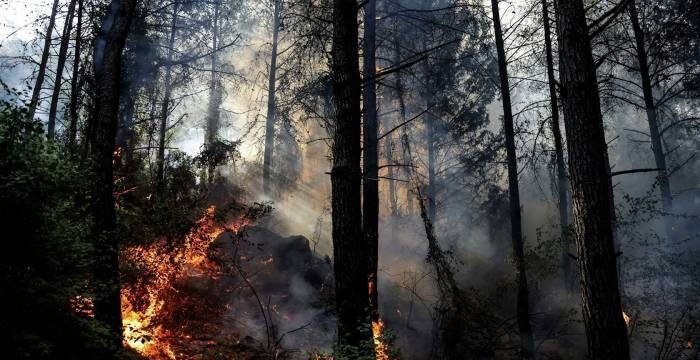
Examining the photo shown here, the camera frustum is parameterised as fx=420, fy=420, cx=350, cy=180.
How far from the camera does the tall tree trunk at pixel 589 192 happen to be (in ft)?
17.0

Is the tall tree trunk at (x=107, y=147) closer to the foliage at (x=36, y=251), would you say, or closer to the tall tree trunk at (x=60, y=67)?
the foliage at (x=36, y=251)

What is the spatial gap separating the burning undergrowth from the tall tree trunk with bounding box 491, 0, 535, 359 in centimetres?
528

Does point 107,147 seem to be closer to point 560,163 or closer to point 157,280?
point 157,280

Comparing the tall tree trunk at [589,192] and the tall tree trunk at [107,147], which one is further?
the tall tree trunk at [107,147]

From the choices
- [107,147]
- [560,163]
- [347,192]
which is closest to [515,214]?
[560,163]

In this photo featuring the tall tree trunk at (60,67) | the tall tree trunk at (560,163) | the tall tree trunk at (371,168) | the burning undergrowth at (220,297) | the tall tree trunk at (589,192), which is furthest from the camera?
the tall tree trunk at (60,67)

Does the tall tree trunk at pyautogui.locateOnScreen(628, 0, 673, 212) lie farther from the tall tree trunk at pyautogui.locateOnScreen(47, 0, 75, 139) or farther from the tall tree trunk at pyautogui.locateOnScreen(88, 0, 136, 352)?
the tall tree trunk at pyautogui.locateOnScreen(47, 0, 75, 139)

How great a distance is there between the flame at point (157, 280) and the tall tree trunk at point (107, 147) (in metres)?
1.57

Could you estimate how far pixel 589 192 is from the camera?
214 inches

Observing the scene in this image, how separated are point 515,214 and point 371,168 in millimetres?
4379

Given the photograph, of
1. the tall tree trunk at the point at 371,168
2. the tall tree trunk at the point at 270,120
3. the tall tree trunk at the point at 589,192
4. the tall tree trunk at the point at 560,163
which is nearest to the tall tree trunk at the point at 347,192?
the tall tree trunk at the point at 589,192

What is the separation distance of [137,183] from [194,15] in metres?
11.5

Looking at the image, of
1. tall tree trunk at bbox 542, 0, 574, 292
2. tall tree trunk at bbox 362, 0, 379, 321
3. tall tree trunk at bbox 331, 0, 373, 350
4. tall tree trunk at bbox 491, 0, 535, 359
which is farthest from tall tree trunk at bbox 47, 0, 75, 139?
tall tree trunk at bbox 542, 0, 574, 292

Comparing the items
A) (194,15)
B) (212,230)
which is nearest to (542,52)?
(212,230)
